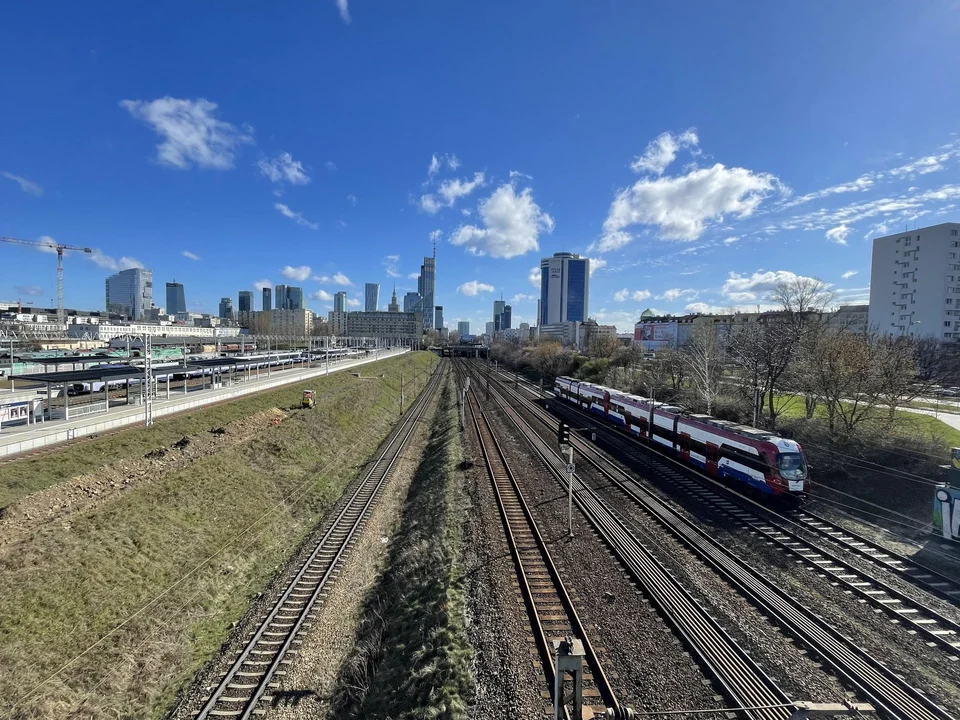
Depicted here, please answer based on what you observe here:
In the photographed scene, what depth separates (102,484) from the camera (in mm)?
15805

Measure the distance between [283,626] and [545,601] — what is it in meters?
7.63

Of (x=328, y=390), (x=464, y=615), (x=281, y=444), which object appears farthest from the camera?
(x=328, y=390)

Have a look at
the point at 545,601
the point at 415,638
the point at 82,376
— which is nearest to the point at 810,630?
the point at 545,601

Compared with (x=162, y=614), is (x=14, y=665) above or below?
above

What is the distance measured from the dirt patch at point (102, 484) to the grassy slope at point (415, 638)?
1017 centimetres

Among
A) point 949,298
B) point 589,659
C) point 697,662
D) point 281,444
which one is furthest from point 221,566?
point 949,298

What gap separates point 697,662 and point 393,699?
672 centimetres

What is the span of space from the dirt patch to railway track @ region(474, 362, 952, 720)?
807 inches

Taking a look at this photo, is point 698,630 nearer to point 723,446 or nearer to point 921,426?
point 723,446

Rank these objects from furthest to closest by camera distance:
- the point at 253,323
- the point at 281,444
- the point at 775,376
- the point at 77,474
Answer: the point at 253,323, the point at 775,376, the point at 281,444, the point at 77,474

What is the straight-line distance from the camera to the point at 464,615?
1091cm

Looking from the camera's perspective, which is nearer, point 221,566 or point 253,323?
point 221,566

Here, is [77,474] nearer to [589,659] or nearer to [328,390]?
[589,659]

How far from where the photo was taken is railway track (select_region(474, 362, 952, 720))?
812 cm
